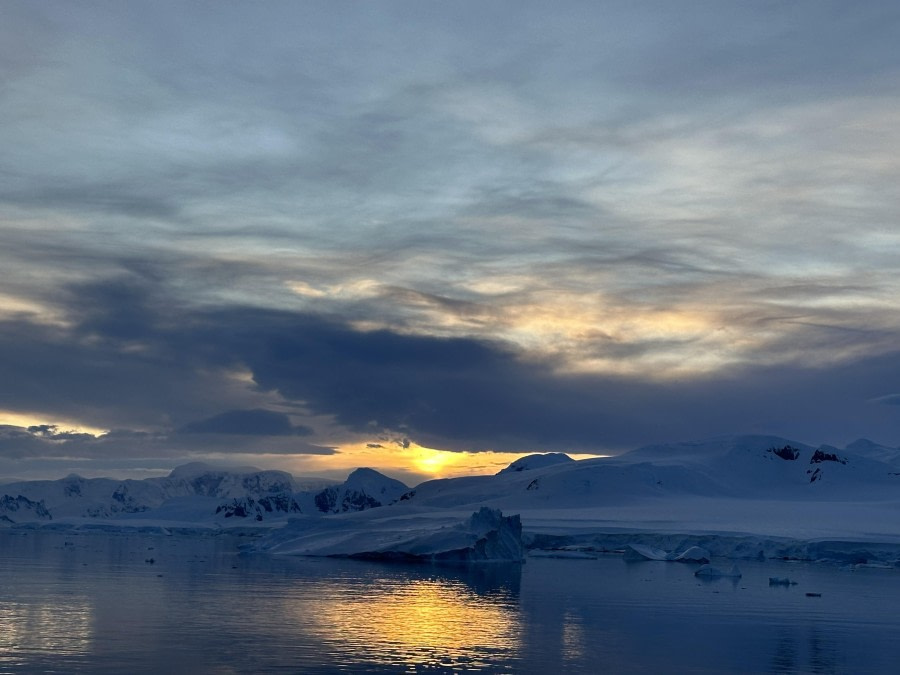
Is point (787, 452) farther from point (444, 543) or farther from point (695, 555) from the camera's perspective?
point (444, 543)

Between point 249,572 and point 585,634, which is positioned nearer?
point 585,634

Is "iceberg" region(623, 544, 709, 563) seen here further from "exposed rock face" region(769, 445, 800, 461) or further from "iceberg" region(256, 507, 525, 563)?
"exposed rock face" region(769, 445, 800, 461)

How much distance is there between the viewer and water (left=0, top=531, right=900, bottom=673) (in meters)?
23.1

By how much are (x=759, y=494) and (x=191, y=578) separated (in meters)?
84.1

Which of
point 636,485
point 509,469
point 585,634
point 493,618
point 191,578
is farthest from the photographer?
Result: point 509,469

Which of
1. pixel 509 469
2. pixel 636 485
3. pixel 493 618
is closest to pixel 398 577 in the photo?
pixel 493 618

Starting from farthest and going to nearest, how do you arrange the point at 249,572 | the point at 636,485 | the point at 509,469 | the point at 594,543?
the point at 509,469 → the point at 636,485 → the point at 594,543 → the point at 249,572

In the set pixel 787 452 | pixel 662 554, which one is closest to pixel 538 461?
pixel 787 452

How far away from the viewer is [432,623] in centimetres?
3020

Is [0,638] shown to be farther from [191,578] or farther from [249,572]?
[249,572]

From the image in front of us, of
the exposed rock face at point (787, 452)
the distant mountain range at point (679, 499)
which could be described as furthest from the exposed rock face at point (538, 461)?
the exposed rock face at point (787, 452)

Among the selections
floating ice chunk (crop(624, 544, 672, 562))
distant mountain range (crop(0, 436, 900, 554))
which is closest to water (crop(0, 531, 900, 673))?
floating ice chunk (crop(624, 544, 672, 562))

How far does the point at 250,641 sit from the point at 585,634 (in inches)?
356

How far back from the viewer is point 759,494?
117 metres
